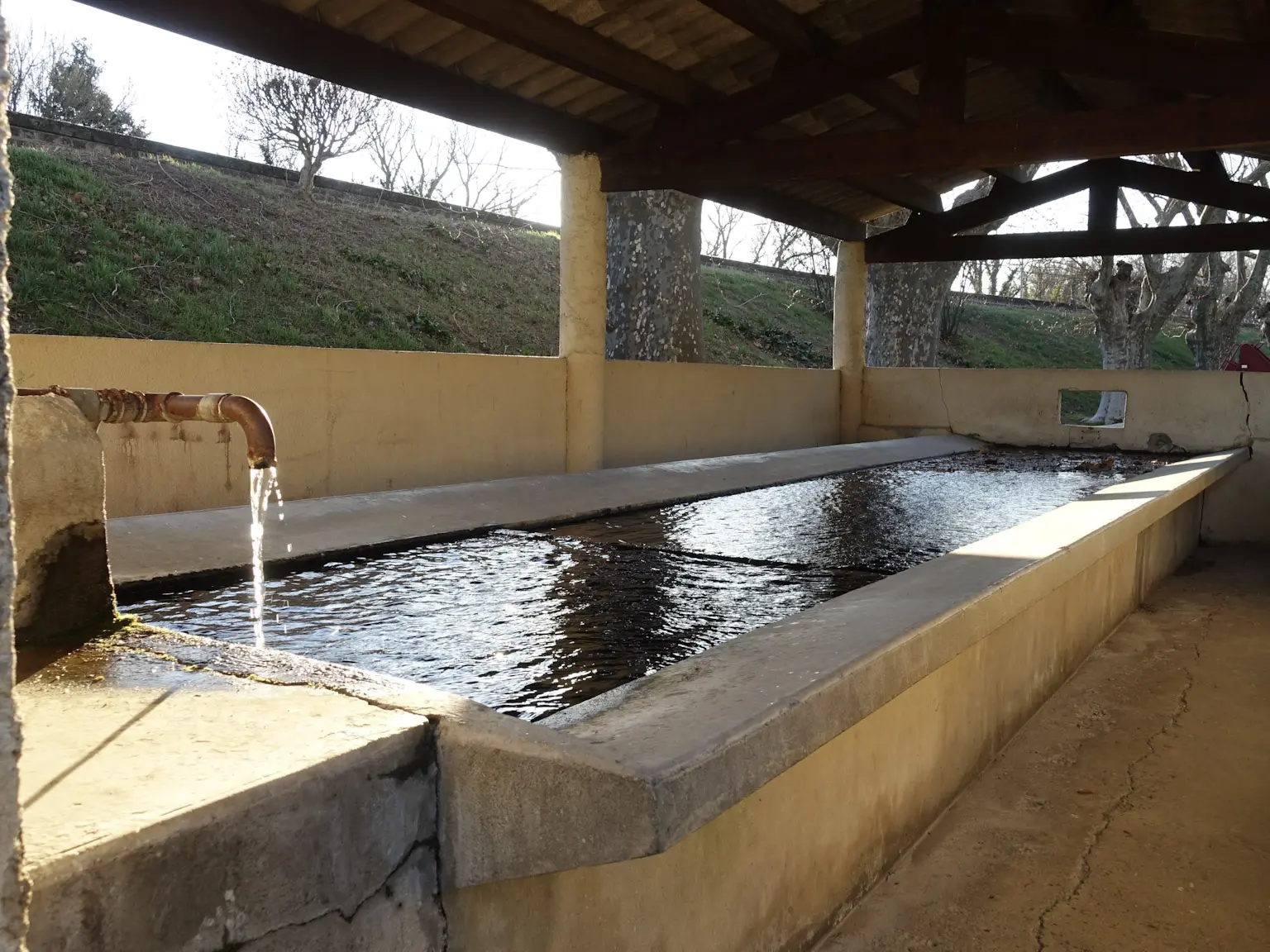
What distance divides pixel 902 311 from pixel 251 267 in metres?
9.94

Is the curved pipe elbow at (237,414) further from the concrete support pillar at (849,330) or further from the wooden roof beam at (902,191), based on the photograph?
the concrete support pillar at (849,330)

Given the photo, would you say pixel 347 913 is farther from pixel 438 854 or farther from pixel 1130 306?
pixel 1130 306

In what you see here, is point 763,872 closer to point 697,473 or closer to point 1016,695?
point 1016,695

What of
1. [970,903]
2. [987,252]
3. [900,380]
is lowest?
[970,903]

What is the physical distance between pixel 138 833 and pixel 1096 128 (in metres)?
7.05

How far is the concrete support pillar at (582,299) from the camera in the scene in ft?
24.6

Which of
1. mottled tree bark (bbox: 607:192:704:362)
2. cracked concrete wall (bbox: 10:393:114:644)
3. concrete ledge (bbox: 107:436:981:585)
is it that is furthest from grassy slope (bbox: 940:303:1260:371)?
cracked concrete wall (bbox: 10:393:114:644)

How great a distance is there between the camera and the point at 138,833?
4.19 ft

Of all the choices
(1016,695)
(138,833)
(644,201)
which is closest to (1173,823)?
(1016,695)

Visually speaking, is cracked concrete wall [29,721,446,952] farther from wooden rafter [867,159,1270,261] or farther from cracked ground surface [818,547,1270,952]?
wooden rafter [867,159,1270,261]

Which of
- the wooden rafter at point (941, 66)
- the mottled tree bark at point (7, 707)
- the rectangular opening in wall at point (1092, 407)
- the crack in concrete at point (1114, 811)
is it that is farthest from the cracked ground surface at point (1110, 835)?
the rectangular opening in wall at point (1092, 407)

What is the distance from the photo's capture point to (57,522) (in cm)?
241

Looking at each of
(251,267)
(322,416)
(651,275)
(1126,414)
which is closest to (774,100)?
(651,275)

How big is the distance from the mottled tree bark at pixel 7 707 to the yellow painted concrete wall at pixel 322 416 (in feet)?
12.5
